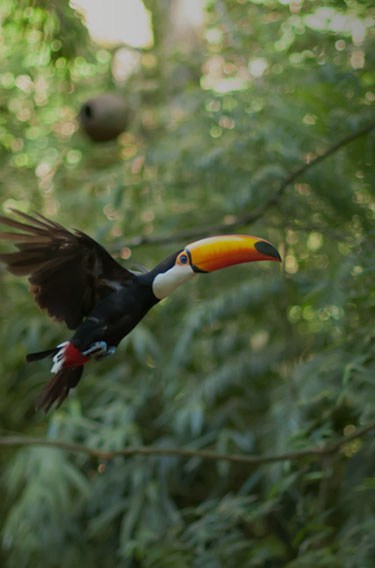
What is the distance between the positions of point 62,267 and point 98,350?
0.13 meters

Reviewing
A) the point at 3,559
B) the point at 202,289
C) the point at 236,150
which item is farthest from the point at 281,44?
the point at 3,559

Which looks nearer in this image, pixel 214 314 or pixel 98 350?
pixel 98 350

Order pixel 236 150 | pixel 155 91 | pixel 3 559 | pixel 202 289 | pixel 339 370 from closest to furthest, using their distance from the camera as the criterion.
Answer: pixel 339 370 → pixel 236 150 → pixel 202 289 → pixel 3 559 → pixel 155 91

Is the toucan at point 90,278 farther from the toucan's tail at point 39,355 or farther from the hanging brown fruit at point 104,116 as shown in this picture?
the hanging brown fruit at point 104,116

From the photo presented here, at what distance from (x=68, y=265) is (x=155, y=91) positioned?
2854mm

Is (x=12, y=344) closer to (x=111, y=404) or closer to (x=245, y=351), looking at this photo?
(x=111, y=404)

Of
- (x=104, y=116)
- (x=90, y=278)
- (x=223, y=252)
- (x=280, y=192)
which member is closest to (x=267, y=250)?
(x=223, y=252)

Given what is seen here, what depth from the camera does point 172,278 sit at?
0.80 meters

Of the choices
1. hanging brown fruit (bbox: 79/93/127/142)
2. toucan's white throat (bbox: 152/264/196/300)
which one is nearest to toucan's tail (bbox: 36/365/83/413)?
toucan's white throat (bbox: 152/264/196/300)

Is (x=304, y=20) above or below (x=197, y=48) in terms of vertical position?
above

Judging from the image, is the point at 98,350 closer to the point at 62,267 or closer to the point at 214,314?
the point at 62,267

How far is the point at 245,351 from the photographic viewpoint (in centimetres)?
275

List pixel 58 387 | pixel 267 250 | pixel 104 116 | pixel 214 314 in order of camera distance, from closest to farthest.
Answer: pixel 267 250
pixel 58 387
pixel 104 116
pixel 214 314

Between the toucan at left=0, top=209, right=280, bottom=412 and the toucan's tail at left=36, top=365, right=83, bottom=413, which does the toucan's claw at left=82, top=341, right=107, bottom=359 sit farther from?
the toucan's tail at left=36, top=365, right=83, bottom=413
